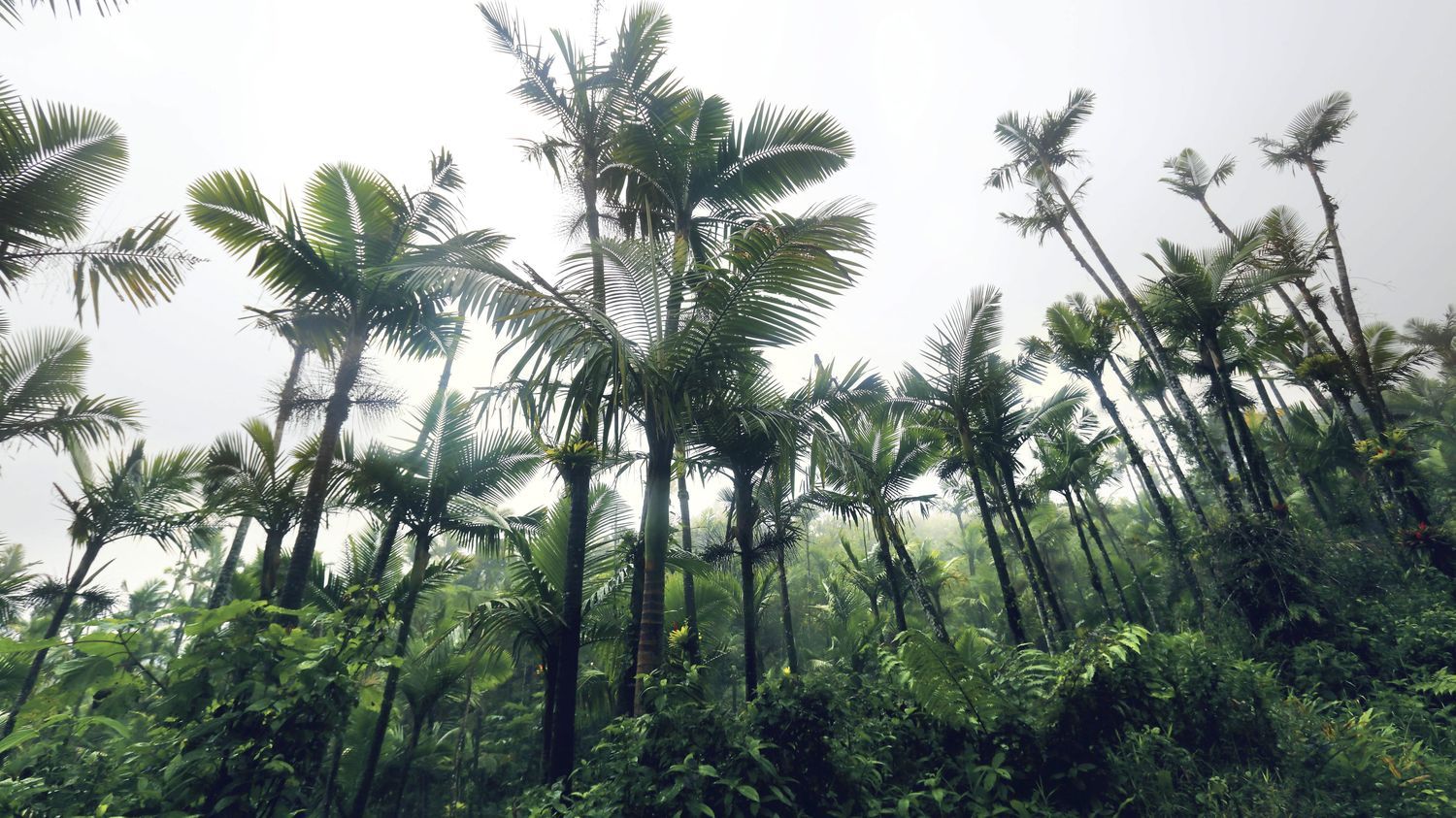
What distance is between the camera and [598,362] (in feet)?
14.5

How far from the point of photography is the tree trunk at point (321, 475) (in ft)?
18.3

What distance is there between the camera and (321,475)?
5969 millimetres

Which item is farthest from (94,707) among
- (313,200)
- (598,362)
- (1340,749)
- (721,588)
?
(721,588)

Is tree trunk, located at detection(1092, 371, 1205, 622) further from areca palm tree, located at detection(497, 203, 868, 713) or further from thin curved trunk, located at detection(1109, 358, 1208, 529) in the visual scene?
areca palm tree, located at detection(497, 203, 868, 713)

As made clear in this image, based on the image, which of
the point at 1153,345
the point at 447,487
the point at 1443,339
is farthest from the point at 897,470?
the point at 1443,339

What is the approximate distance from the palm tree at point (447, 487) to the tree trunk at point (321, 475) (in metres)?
1.33

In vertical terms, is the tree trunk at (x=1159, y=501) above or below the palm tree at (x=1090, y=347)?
below

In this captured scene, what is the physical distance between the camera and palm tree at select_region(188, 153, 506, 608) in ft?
19.2

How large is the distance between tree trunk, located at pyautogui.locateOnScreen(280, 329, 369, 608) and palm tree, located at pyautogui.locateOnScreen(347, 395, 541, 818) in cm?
133

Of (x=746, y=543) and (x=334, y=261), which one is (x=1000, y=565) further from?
(x=334, y=261)

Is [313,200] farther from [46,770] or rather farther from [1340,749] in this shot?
[1340,749]

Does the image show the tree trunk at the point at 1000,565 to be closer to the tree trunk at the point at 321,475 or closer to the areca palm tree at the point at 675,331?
the areca palm tree at the point at 675,331

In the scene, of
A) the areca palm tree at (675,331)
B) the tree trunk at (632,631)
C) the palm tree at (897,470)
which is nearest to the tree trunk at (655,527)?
the areca palm tree at (675,331)

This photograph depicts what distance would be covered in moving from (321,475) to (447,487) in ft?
7.26
